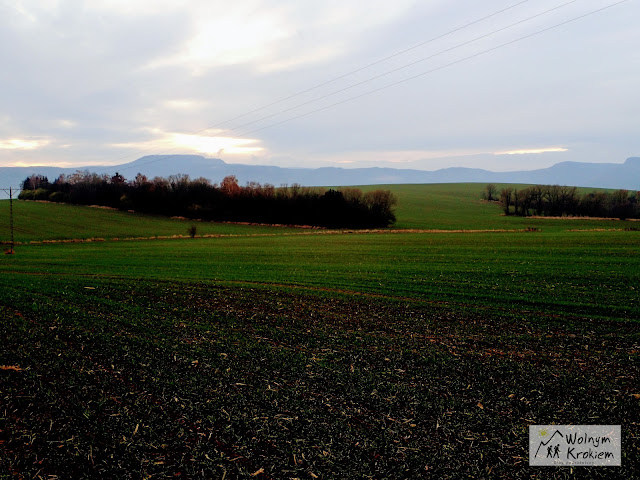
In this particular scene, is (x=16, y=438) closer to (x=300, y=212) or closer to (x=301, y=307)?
(x=301, y=307)

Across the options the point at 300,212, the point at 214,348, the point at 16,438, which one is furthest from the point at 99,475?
the point at 300,212

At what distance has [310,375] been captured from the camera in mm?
9398

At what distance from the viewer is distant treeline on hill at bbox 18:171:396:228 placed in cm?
8519

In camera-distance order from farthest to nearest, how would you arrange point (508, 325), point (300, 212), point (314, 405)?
point (300, 212) → point (508, 325) → point (314, 405)

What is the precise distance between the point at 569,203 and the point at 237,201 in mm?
81914

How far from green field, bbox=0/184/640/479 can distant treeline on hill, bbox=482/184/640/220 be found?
9344 centimetres

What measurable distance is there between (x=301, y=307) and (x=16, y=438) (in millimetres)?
10645

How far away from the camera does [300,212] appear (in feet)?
289

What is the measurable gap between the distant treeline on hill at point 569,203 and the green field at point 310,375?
93.4 metres

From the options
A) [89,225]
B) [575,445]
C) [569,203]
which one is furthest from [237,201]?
[575,445]

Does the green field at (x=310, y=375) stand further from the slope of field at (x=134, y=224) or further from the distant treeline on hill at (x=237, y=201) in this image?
the distant treeline on hill at (x=237, y=201)

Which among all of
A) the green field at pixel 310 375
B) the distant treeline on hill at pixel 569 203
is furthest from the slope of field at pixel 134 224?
the green field at pixel 310 375

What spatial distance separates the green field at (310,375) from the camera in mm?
6332

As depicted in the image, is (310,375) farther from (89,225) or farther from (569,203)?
(569,203)
